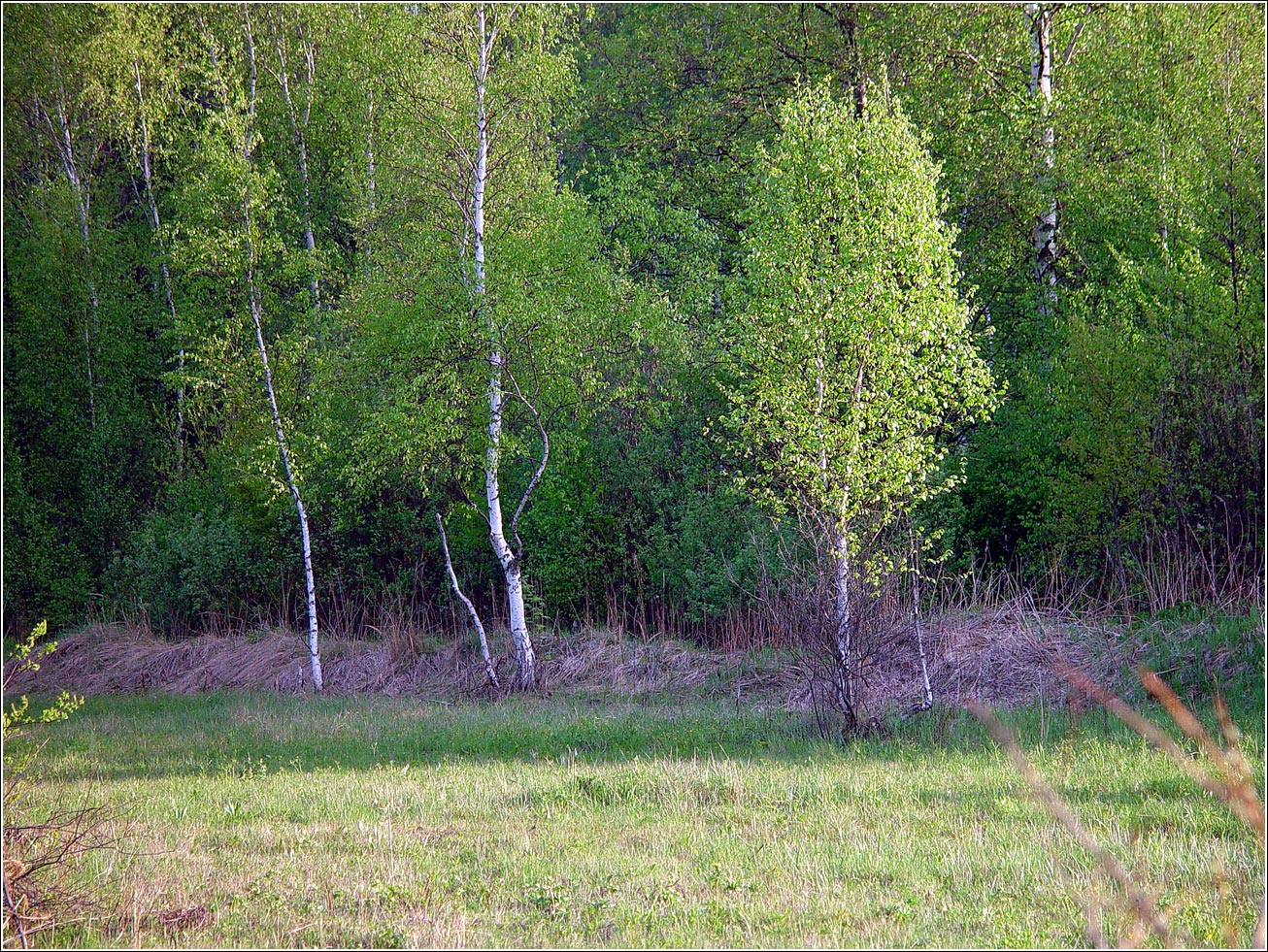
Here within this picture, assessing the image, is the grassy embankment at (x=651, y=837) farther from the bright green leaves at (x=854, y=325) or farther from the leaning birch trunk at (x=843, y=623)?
the bright green leaves at (x=854, y=325)

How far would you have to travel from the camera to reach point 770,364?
35.3 feet

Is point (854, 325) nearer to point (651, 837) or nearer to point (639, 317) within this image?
point (639, 317)

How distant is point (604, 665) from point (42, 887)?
8672mm

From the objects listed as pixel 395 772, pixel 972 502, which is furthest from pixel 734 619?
pixel 395 772

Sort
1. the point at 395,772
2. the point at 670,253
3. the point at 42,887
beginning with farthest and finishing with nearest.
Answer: the point at 670,253, the point at 395,772, the point at 42,887

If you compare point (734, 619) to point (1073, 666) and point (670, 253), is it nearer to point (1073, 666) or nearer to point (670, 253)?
point (1073, 666)

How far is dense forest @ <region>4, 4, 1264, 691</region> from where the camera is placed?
428 inches

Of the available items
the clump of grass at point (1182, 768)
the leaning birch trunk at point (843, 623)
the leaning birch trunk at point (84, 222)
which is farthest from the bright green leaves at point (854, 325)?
the leaning birch trunk at point (84, 222)

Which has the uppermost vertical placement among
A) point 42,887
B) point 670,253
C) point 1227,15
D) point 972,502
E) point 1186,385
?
point 1227,15

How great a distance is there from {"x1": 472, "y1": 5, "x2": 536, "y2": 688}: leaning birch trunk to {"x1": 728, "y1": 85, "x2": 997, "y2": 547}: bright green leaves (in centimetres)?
371

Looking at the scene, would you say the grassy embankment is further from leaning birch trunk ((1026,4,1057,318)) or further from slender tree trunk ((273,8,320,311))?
slender tree trunk ((273,8,320,311))

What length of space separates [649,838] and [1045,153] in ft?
40.2

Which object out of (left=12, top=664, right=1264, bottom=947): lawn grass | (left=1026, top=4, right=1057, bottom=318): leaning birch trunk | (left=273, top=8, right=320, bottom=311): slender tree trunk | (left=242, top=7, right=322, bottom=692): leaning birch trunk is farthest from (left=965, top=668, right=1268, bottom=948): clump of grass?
(left=273, top=8, right=320, bottom=311): slender tree trunk

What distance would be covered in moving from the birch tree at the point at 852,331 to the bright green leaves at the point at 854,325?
15 mm
